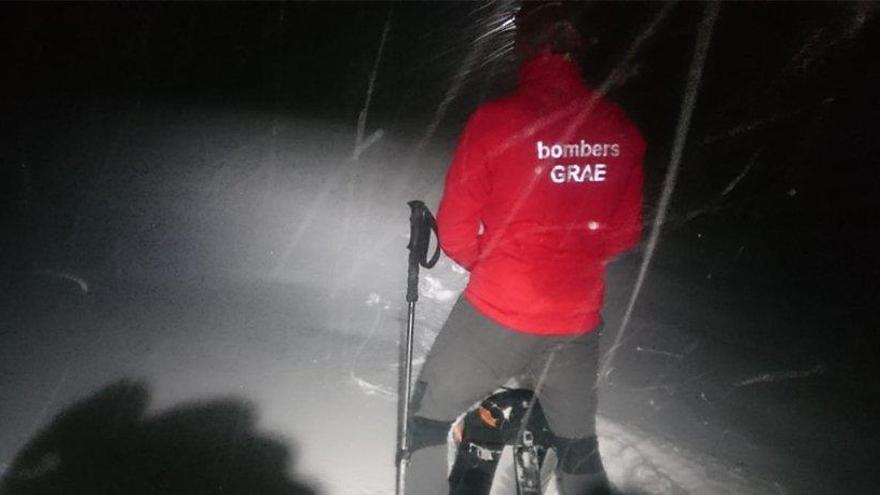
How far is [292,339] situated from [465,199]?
2641 millimetres

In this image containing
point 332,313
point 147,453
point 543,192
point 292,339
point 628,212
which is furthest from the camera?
point 332,313

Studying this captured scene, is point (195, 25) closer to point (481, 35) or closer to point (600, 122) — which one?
point (481, 35)

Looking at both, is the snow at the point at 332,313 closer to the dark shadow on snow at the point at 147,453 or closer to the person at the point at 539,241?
the dark shadow on snow at the point at 147,453

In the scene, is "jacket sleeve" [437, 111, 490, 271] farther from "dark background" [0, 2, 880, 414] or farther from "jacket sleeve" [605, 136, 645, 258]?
"dark background" [0, 2, 880, 414]

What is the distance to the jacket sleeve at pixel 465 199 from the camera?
1743mm

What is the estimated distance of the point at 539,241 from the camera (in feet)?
5.77

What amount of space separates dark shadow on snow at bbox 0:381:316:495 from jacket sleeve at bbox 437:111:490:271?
5.80ft

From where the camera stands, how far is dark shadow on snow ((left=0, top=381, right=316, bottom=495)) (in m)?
2.71

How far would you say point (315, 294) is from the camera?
4637mm

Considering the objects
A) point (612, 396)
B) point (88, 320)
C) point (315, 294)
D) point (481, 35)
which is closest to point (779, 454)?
point (612, 396)

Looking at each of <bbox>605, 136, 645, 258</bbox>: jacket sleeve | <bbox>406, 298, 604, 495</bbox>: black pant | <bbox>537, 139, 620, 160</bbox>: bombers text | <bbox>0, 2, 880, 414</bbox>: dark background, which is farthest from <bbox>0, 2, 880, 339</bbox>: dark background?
<bbox>406, 298, 604, 495</bbox>: black pant

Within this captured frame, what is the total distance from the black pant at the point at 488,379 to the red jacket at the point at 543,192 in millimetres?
72

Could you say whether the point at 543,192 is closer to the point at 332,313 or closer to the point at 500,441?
the point at 500,441

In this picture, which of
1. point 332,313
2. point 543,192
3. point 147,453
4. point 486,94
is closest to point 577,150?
point 543,192
